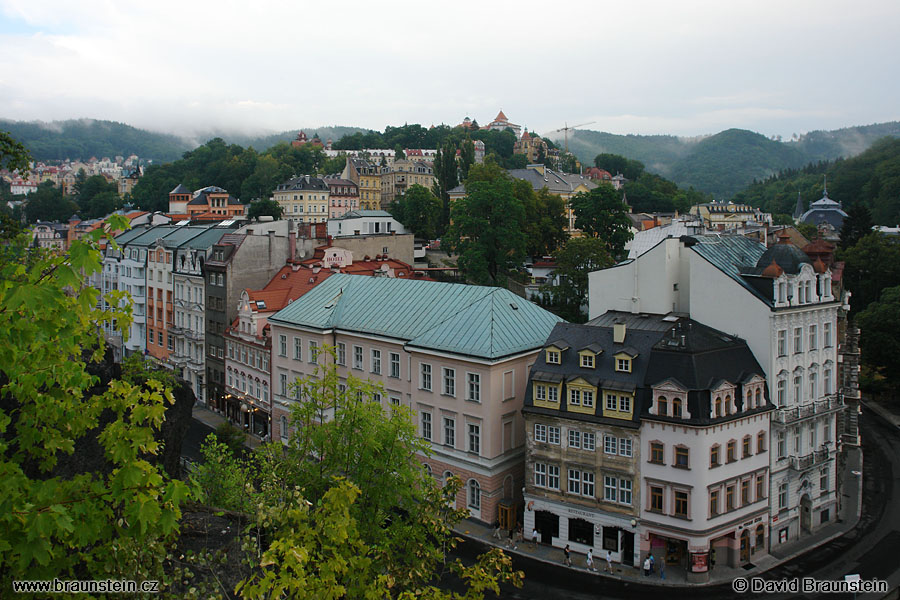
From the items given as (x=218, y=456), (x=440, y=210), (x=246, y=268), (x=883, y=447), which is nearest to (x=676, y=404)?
(x=218, y=456)

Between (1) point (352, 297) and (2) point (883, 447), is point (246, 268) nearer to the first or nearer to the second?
(1) point (352, 297)

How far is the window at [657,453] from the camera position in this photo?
38031 millimetres

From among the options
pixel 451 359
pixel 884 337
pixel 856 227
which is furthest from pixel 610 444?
pixel 856 227

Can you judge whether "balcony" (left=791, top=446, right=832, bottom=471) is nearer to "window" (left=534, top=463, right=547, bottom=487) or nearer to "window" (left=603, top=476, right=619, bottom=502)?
"window" (left=603, top=476, right=619, bottom=502)

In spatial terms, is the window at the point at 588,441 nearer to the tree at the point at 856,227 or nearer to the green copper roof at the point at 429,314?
the green copper roof at the point at 429,314

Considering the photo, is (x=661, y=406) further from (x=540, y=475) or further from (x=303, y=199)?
(x=303, y=199)

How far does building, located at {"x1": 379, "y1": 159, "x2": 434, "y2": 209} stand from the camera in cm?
17000

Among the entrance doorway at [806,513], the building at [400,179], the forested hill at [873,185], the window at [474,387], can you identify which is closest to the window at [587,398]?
the window at [474,387]

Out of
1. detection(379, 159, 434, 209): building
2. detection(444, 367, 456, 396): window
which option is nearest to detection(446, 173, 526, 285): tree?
detection(444, 367, 456, 396): window

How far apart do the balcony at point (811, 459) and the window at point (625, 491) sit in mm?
10471

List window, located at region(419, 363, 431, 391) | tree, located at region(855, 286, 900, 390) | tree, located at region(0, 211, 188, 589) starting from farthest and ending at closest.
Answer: tree, located at region(855, 286, 900, 390), window, located at region(419, 363, 431, 391), tree, located at region(0, 211, 188, 589)

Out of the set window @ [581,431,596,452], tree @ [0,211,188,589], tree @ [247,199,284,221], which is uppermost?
tree @ [247,199,284,221]

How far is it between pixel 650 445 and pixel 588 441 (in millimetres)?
3489

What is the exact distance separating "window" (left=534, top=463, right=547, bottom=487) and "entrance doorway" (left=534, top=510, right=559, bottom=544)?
61.7 inches
